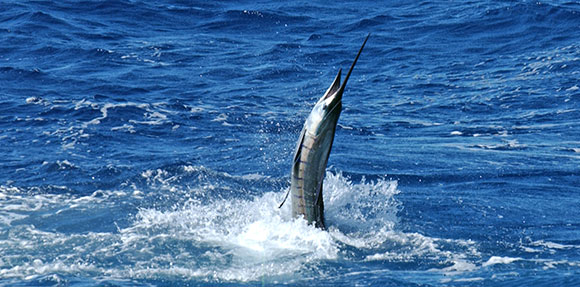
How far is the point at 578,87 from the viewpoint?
18.7m

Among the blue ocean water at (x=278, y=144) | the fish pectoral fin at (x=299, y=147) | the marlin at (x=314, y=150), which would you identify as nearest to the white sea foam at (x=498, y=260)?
the blue ocean water at (x=278, y=144)

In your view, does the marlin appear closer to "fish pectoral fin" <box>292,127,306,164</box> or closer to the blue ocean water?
"fish pectoral fin" <box>292,127,306,164</box>

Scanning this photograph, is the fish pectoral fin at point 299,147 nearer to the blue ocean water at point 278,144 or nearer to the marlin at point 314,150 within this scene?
the marlin at point 314,150

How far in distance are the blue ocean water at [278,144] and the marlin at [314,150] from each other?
0.75 metres

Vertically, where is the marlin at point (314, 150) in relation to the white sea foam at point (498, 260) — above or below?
above

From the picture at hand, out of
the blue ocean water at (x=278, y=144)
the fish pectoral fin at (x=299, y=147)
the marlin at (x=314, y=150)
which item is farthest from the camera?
the blue ocean water at (x=278, y=144)

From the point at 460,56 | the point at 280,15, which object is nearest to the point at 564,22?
the point at 460,56

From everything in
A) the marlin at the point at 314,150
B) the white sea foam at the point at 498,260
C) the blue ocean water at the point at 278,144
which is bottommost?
the blue ocean water at the point at 278,144

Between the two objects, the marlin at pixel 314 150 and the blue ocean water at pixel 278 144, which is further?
the blue ocean water at pixel 278 144

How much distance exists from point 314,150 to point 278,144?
723cm

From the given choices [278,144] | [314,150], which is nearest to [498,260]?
[314,150]

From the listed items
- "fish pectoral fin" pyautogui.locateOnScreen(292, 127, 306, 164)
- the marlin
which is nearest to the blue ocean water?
the marlin

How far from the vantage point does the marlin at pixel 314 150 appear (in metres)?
8.04

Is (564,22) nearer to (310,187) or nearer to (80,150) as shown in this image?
(80,150)
